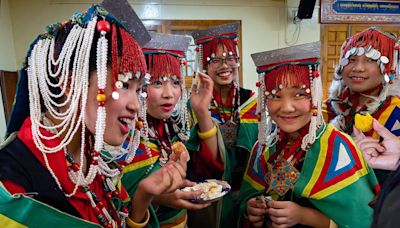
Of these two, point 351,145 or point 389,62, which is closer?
point 351,145

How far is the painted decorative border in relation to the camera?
17.6ft

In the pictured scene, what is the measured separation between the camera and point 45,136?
2.71ft

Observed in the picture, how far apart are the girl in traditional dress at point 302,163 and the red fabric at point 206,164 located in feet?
1.01

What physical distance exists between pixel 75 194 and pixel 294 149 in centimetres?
96

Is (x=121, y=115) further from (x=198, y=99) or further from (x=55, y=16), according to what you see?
(x=55, y=16)

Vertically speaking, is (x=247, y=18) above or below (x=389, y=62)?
above

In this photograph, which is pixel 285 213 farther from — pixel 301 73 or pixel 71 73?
pixel 71 73

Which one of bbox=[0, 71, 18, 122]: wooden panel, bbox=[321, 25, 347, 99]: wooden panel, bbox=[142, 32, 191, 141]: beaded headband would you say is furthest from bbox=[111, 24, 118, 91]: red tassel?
bbox=[321, 25, 347, 99]: wooden panel

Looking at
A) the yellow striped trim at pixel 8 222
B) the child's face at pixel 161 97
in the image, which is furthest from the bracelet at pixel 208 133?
the yellow striped trim at pixel 8 222

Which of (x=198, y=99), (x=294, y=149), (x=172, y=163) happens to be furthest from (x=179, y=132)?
(x=294, y=149)

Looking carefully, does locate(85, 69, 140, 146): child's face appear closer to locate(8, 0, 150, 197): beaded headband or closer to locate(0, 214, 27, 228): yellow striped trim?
locate(8, 0, 150, 197): beaded headband

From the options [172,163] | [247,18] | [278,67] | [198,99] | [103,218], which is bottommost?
[103,218]

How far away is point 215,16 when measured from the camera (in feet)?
16.6

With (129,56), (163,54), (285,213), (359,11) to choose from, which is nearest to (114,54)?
(129,56)
